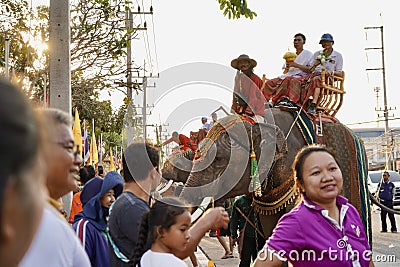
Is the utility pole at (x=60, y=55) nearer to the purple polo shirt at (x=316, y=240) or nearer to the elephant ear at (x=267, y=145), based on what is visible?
the elephant ear at (x=267, y=145)

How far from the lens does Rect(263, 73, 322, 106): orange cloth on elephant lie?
848cm

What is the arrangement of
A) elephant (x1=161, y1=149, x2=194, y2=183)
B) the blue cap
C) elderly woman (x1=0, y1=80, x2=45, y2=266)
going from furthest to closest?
elephant (x1=161, y1=149, x2=194, y2=183)
the blue cap
elderly woman (x1=0, y1=80, x2=45, y2=266)

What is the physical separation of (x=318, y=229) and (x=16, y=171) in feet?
8.95

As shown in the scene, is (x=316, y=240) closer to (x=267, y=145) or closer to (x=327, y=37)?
(x=267, y=145)

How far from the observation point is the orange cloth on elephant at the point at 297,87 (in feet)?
27.8

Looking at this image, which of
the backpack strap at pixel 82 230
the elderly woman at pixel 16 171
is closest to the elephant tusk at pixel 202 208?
the backpack strap at pixel 82 230

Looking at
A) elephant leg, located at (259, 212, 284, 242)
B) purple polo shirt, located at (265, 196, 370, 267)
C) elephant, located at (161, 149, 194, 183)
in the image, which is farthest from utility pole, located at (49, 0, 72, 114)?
purple polo shirt, located at (265, 196, 370, 267)

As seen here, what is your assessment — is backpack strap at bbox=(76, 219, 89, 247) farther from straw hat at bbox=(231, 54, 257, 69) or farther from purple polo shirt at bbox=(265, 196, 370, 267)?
straw hat at bbox=(231, 54, 257, 69)

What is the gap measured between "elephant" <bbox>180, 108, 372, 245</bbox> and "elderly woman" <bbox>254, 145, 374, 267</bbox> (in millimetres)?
4336

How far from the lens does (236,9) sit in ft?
23.6

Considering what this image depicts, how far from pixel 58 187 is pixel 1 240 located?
159cm

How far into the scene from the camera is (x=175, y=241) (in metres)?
3.43

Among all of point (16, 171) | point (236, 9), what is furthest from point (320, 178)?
point (236, 9)

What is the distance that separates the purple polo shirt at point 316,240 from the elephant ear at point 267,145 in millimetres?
4457
